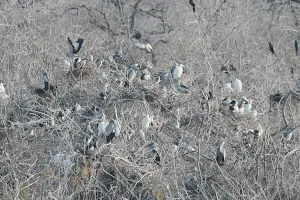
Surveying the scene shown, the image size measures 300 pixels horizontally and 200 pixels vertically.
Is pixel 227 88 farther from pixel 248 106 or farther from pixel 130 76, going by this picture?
pixel 130 76

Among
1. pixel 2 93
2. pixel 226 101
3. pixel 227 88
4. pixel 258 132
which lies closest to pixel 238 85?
A: pixel 227 88

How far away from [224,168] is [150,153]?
39 centimetres

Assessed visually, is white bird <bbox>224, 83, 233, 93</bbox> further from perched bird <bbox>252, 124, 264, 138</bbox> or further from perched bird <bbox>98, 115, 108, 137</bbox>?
perched bird <bbox>98, 115, 108, 137</bbox>

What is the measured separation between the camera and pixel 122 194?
2740 mm

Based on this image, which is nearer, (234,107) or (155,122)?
(155,122)

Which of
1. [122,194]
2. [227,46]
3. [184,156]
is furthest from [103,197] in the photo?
[227,46]

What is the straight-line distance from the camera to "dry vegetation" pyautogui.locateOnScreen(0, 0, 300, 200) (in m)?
2.68

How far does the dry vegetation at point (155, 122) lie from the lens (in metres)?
2.68

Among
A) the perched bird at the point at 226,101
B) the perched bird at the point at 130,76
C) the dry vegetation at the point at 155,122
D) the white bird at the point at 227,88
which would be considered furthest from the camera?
the white bird at the point at 227,88

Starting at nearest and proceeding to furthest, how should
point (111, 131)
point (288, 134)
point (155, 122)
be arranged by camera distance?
1. point (111, 131)
2. point (288, 134)
3. point (155, 122)

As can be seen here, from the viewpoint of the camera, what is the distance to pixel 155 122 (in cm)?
340

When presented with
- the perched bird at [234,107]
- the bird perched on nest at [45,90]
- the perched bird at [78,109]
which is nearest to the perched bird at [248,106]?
the perched bird at [234,107]

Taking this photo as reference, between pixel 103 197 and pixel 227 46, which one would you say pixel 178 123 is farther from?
pixel 227 46

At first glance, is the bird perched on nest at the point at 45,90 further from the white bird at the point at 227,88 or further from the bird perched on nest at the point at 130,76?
the white bird at the point at 227,88
